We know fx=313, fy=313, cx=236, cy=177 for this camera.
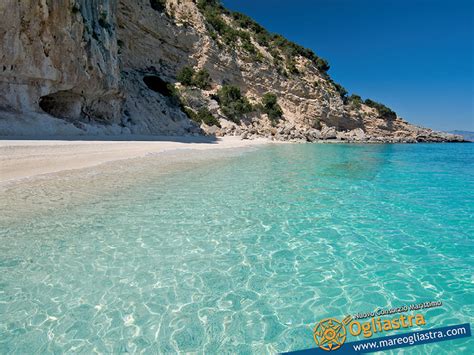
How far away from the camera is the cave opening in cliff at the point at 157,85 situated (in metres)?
34.1

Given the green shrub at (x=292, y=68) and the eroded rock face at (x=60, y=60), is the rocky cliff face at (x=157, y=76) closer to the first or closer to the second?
the eroded rock face at (x=60, y=60)

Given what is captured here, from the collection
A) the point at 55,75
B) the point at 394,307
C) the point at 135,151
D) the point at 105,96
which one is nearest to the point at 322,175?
the point at 394,307

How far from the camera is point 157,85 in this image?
34781 millimetres

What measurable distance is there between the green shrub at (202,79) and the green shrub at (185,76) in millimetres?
632

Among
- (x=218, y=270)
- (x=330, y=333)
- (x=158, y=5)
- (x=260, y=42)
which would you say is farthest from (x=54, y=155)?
(x=260, y=42)

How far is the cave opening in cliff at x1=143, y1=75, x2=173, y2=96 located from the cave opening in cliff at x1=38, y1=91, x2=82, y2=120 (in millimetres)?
12944

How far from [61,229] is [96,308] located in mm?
3104

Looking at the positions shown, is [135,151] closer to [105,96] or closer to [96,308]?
[105,96]

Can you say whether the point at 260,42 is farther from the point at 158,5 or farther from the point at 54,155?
the point at 54,155

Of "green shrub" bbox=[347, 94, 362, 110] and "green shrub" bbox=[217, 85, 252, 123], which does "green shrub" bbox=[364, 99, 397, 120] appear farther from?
"green shrub" bbox=[217, 85, 252, 123]

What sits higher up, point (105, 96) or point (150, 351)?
point (105, 96)

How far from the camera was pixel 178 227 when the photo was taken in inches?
249

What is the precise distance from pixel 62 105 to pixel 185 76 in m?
20.4

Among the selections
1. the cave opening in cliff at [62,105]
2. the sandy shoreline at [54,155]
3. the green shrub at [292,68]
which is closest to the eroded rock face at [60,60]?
the cave opening in cliff at [62,105]
